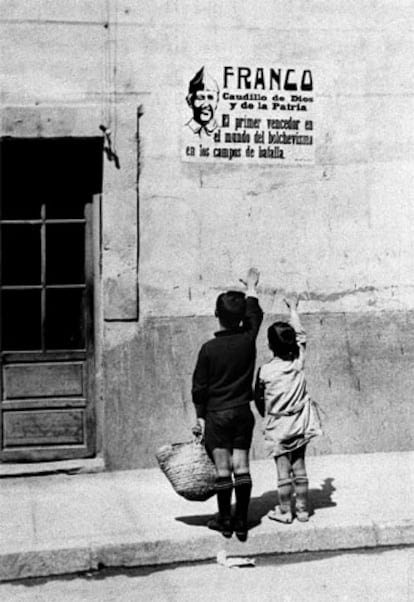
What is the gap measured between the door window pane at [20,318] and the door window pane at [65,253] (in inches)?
9.0

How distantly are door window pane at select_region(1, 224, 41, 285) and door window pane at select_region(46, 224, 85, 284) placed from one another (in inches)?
3.9

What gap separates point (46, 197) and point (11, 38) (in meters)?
1.31

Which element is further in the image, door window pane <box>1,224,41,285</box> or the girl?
door window pane <box>1,224,41,285</box>

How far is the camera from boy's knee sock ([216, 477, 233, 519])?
7.19 m

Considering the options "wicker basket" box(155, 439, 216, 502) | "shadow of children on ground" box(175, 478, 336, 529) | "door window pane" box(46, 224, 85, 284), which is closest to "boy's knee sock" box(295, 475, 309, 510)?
"shadow of children on ground" box(175, 478, 336, 529)

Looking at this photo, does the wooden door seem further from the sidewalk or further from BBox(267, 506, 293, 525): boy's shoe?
BBox(267, 506, 293, 525): boy's shoe

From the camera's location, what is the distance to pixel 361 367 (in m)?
9.74

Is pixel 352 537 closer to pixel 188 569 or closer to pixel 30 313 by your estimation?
pixel 188 569

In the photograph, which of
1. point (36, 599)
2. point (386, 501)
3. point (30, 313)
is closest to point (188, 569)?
point (36, 599)

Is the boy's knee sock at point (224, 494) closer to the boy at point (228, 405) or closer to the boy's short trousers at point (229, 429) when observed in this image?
the boy at point (228, 405)

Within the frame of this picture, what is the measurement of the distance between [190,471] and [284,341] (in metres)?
1.06

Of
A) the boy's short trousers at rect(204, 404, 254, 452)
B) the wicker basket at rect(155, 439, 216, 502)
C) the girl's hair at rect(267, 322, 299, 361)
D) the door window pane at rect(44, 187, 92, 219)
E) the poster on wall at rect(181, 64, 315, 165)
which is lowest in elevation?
the wicker basket at rect(155, 439, 216, 502)

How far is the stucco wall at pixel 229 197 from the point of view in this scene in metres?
9.10

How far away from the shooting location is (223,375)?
7.16 m
